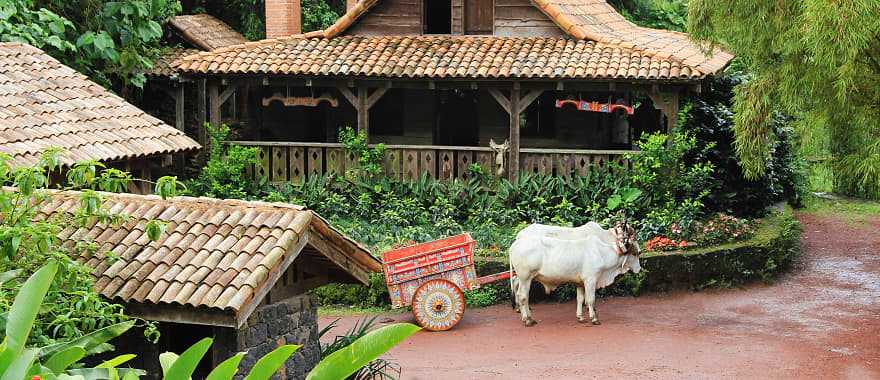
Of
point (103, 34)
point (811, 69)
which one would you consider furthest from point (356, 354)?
point (103, 34)

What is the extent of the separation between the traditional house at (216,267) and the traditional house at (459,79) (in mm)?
10066

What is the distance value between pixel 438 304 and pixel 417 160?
5740mm

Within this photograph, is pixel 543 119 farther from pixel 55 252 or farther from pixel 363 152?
pixel 55 252

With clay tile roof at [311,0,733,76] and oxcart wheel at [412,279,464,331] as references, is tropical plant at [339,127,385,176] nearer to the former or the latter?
clay tile roof at [311,0,733,76]

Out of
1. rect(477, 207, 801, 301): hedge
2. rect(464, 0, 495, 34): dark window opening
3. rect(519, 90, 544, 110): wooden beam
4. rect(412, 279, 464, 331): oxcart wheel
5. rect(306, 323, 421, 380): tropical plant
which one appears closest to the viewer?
rect(306, 323, 421, 380): tropical plant

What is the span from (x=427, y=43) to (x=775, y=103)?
23.8 feet

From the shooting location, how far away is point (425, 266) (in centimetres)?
1552

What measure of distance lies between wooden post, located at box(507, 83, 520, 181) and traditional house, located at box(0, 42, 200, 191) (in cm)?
651

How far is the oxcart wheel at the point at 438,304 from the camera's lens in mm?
15562

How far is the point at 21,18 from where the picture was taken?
19344 millimetres

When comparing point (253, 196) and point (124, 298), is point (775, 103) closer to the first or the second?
point (253, 196)

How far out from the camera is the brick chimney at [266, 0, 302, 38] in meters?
24.6

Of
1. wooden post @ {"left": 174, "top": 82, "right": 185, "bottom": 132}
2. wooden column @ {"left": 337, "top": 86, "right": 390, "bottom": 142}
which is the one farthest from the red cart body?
wooden post @ {"left": 174, "top": 82, "right": 185, "bottom": 132}

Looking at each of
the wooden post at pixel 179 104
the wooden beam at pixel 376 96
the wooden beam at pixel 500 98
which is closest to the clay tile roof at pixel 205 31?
the wooden post at pixel 179 104
